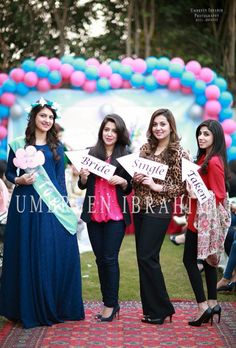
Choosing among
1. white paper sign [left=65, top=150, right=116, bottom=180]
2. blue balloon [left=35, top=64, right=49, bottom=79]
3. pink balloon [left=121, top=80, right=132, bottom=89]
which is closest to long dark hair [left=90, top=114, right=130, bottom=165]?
white paper sign [left=65, top=150, right=116, bottom=180]

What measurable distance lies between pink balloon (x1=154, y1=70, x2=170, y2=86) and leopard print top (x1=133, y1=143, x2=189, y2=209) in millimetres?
4474

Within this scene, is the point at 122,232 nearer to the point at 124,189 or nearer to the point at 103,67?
the point at 124,189

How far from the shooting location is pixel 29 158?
4.04m

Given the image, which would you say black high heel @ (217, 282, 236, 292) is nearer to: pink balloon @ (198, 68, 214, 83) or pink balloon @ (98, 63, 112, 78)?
pink balloon @ (198, 68, 214, 83)

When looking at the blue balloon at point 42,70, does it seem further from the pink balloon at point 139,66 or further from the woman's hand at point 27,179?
the woman's hand at point 27,179

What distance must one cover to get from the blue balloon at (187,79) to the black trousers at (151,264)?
464 cm

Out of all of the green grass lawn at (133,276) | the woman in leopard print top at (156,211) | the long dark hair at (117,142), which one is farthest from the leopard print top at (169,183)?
the green grass lawn at (133,276)

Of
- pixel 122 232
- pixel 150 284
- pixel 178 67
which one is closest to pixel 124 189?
pixel 122 232

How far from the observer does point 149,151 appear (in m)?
4.20

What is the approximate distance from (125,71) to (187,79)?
0.89 metres

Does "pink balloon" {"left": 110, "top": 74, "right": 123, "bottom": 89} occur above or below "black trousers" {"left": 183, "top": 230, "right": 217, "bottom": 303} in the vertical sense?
above

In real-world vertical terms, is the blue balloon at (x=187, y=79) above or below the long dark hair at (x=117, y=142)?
above

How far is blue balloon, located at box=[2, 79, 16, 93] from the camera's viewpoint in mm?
8406

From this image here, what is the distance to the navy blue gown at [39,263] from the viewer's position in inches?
160
